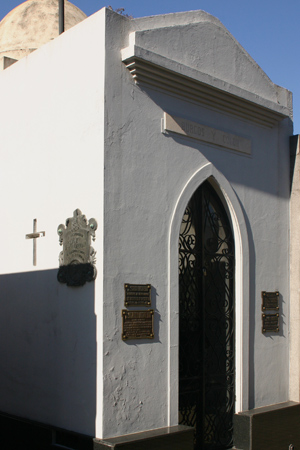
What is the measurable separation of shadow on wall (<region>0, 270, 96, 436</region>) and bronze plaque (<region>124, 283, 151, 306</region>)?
37cm

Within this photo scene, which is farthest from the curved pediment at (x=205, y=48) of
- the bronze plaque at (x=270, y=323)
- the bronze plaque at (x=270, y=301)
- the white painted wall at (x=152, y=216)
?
the bronze plaque at (x=270, y=323)

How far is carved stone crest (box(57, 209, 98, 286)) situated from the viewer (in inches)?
241

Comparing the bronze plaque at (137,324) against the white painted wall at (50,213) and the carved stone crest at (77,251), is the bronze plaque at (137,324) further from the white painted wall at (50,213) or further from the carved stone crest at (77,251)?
the carved stone crest at (77,251)

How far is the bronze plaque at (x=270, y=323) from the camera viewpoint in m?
7.95

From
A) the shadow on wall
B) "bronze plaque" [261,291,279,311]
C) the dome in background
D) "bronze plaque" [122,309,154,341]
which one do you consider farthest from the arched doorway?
the dome in background

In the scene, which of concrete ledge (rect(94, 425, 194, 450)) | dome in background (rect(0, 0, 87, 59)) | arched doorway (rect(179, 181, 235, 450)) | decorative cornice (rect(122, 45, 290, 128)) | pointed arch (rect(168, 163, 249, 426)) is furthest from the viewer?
dome in background (rect(0, 0, 87, 59))

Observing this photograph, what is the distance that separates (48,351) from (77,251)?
4.05 feet

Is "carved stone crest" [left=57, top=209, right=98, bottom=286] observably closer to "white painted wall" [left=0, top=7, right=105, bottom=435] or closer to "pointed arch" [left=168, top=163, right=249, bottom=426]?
"white painted wall" [left=0, top=7, right=105, bottom=435]

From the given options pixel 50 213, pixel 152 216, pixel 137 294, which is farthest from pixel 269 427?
pixel 50 213

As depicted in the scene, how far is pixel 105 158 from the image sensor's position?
20.0 feet

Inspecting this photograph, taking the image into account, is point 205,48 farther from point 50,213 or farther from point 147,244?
point 50,213

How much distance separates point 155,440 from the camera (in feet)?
19.7

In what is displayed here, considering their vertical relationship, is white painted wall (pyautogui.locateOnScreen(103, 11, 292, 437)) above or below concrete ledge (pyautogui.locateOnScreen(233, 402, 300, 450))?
above

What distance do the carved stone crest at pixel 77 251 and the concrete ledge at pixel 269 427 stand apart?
283 cm
